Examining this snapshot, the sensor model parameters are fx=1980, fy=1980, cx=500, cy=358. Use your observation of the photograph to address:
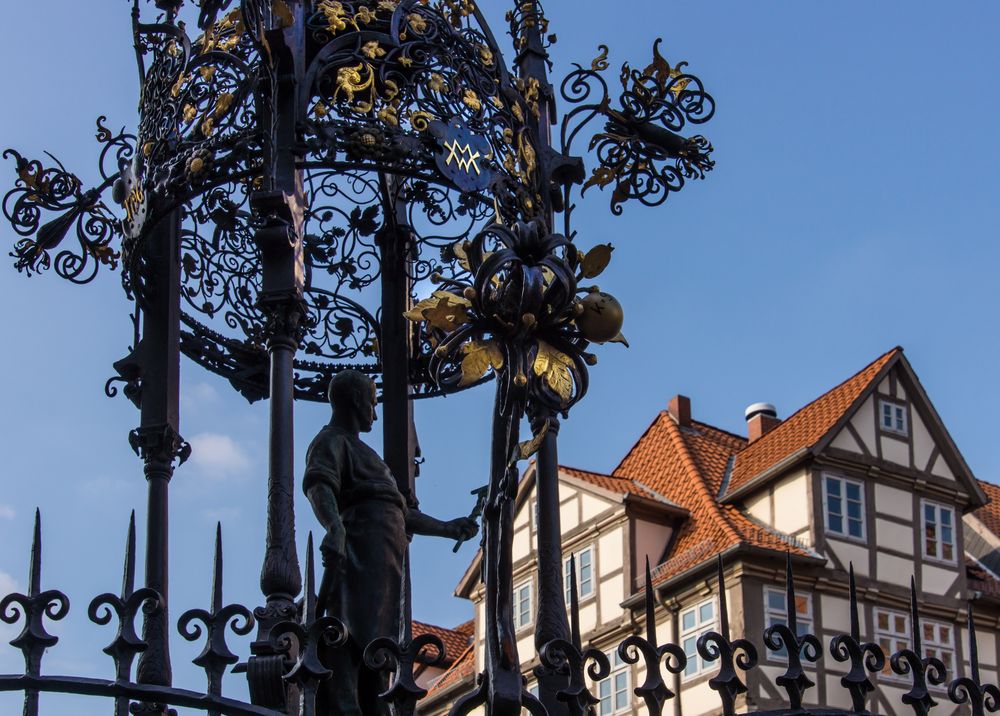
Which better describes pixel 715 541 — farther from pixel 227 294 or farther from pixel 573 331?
pixel 573 331

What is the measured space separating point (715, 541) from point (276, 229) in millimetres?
23144

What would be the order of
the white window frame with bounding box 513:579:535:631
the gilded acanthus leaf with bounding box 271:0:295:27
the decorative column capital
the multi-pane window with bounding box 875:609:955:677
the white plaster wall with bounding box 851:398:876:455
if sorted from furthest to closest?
1. the white plaster wall with bounding box 851:398:876:455
2. the white window frame with bounding box 513:579:535:631
3. the multi-pane window with bounding box 875:609:955:677
4. the decorative column capital
5. the gilded acanthus leaf with bounding box 271:0:295:27

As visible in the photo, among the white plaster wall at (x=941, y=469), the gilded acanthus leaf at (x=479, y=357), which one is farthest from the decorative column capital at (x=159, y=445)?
the white plaster wall at (x=941, y=469)

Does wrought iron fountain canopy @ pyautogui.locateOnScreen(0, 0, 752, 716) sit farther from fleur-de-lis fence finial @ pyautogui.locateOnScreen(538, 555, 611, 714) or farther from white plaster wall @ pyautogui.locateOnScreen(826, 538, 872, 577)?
white plaster wall @ pyautogui.locateOnScreen(826, 538, 872, 577)

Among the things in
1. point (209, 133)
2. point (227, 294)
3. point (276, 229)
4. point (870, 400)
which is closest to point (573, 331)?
point (276, 229)

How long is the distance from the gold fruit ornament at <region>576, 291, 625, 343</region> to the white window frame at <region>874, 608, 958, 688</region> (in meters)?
25.8

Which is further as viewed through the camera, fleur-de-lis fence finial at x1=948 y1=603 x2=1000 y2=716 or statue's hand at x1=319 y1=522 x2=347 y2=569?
statue's hand at x1=319 y1=522 x2=347 y2=569

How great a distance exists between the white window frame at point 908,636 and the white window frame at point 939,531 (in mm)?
1242

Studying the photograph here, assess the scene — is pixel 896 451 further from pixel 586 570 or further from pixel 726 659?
pixel 726 659

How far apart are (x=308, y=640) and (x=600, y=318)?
1872 mm

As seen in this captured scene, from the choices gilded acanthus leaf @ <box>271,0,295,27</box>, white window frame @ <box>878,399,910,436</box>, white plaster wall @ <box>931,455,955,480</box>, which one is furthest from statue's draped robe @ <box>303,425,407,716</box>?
white plaster wall @ <box>931,455,955,480</box>

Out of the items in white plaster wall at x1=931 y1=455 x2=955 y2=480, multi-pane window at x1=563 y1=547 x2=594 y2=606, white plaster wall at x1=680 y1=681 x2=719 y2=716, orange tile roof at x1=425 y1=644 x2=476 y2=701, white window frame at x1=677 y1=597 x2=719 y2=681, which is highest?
white plaster wall at x1=931 y1=455 x2=955 y2=480

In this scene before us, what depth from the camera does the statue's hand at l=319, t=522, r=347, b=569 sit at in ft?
32.2

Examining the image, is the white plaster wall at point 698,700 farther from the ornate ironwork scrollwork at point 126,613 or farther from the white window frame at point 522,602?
the ornate ironwork scrollwork at point 126,613
